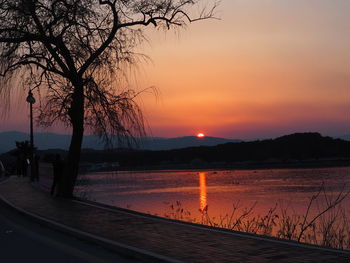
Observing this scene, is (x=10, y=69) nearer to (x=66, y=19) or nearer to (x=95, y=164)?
(x=66, y=19)

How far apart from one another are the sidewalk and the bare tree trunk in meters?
4.50

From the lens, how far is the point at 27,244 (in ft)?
35.1

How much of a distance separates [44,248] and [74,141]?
9891mm

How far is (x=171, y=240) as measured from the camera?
10.1 meters

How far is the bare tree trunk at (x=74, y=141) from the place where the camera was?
18859 mm

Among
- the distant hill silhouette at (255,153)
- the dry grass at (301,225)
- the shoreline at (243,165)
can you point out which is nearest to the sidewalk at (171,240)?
the dry grass at (301,225)

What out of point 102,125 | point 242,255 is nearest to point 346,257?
point 242,255

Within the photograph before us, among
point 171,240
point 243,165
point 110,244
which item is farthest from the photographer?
point 243,165

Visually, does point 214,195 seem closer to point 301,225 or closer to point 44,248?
point 301,225

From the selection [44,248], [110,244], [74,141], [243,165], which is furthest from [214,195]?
[243,165]

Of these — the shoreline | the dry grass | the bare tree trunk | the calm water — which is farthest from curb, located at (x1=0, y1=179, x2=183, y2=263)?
the shoreline

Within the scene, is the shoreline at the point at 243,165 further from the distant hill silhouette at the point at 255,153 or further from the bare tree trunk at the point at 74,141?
the bare tree trunk at the point at 74,141

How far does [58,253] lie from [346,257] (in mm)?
4969

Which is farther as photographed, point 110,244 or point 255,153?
point 255,153
